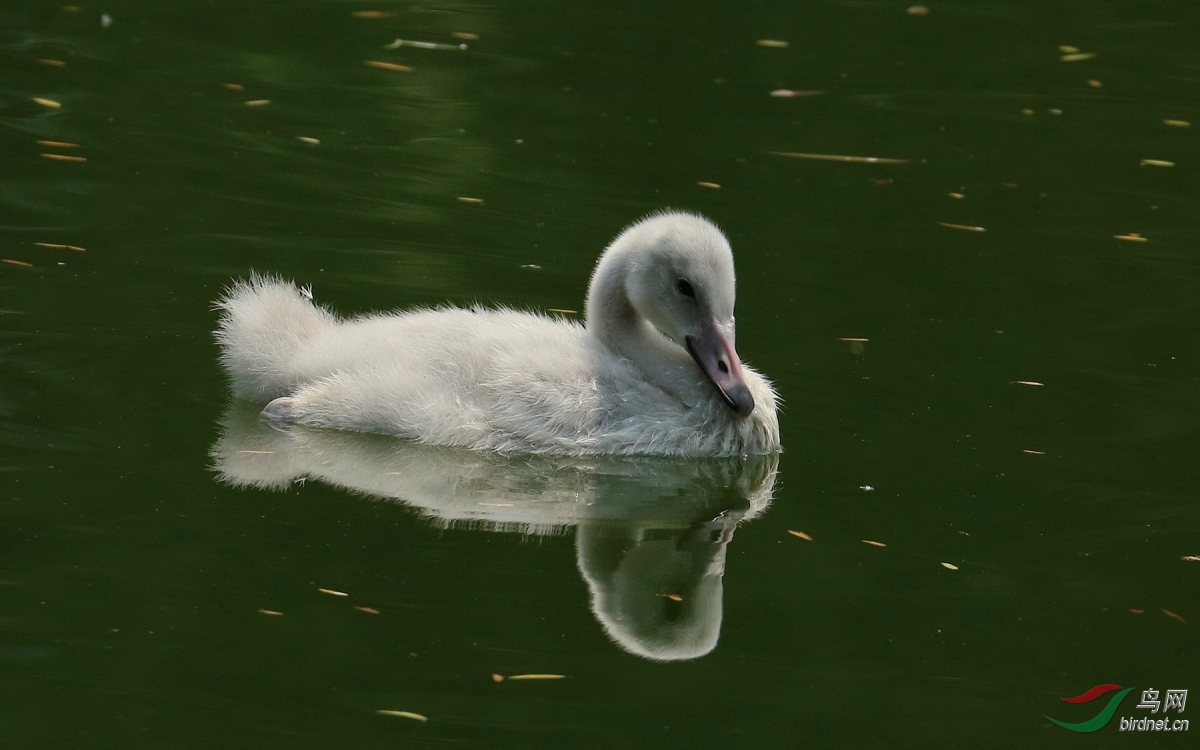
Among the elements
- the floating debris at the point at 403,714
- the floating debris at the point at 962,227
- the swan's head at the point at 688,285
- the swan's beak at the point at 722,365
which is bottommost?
the floating debris at the point at 962,227

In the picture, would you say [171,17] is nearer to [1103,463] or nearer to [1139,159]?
[1139,159]

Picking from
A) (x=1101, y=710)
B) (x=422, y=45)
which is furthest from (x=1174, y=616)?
(x=422, y=45)

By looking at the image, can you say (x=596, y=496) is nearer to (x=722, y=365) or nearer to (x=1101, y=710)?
(x=722, y=365)

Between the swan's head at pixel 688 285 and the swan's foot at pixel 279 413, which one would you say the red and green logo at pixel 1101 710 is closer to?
the swan's head at pixel 688 285

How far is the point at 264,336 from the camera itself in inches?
286

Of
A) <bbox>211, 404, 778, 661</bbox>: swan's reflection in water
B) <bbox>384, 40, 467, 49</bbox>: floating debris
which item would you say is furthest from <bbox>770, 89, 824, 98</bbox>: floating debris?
<bbox>211, 404, 778, 661</bbox>: swan's reflection in water

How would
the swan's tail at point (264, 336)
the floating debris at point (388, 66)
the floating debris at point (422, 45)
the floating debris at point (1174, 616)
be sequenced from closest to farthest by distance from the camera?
the floating debris at point (1174, 616)
the swan's tail at point (264, 336)
the floating debris at point (388, 66)
the floating debris at point (422, 45)

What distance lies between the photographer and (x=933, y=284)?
29.5ft

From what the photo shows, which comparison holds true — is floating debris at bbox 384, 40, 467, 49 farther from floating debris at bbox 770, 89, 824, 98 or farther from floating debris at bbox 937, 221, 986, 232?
floating debris at bbox 937, 221, 986, 232

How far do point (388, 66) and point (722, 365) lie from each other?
20.7 feet

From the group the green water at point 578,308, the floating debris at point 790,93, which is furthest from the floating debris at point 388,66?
the floating debris at point 790,93

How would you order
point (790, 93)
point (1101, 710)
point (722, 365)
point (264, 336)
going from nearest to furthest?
point (1101, 710)
point (722, 365)
point (264, 336)
point (790, 93)

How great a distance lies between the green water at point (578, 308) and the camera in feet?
16.5

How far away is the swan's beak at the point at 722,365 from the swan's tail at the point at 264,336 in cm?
161
